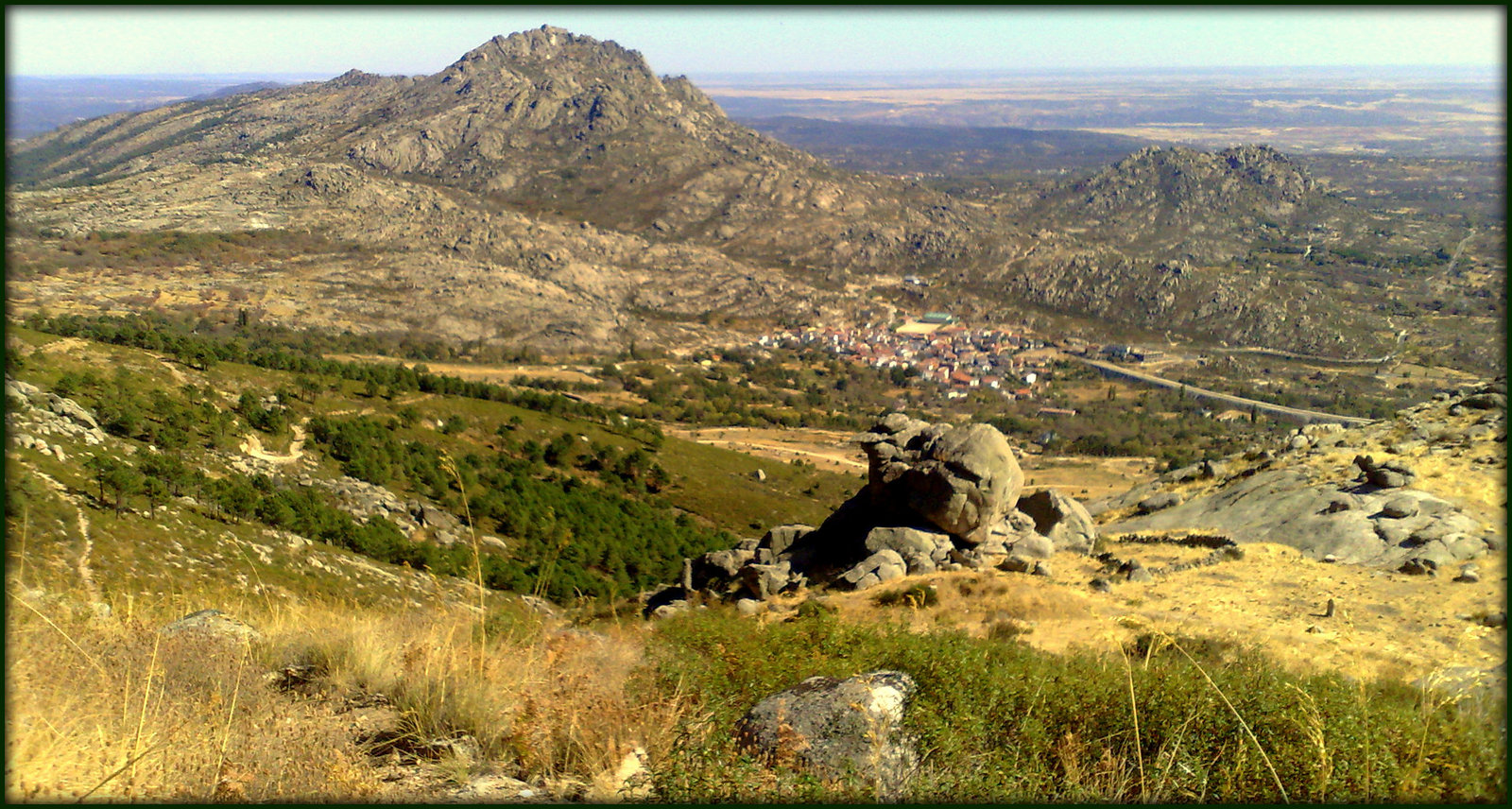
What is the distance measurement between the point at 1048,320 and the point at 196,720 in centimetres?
14607

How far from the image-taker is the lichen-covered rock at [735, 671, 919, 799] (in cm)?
438

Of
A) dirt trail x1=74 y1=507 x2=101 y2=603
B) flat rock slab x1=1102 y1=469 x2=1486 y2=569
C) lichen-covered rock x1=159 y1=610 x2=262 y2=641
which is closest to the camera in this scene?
lichen-covered rock x1=159 y1=610 x2=262 y2=641

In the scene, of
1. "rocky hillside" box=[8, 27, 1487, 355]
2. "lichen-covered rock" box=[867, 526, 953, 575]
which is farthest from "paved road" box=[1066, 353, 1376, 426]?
"lichen-covered rock" box=[867, 526, 953, 575]

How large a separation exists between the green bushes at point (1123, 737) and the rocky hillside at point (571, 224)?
71.9 meters

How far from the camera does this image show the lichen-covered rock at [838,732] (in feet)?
14.4

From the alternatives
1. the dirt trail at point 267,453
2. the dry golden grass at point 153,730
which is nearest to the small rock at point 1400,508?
the dry golden grass at point 153,730

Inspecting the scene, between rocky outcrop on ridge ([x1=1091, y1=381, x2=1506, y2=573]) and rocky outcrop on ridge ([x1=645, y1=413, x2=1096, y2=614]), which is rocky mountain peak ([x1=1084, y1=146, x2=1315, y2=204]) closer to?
rocky outcrop on ridge ([x1=1091, y1=381, x2=1506, y2=573])

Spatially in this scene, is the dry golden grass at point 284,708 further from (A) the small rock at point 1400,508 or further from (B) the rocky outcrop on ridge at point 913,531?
(A) the small rock at point 1400,508

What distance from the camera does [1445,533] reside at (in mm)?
17484

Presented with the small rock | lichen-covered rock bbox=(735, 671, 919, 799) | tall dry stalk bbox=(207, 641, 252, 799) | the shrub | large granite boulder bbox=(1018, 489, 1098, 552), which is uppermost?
tall dry stalk bbox=(207, 641, 252, 799)

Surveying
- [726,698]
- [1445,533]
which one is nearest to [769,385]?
[1445,533]

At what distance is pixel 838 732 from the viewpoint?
15.2 feet

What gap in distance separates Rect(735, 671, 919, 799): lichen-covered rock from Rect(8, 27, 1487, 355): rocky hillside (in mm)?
72251

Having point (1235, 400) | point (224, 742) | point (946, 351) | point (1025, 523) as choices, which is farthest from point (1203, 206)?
point (224, 742)
